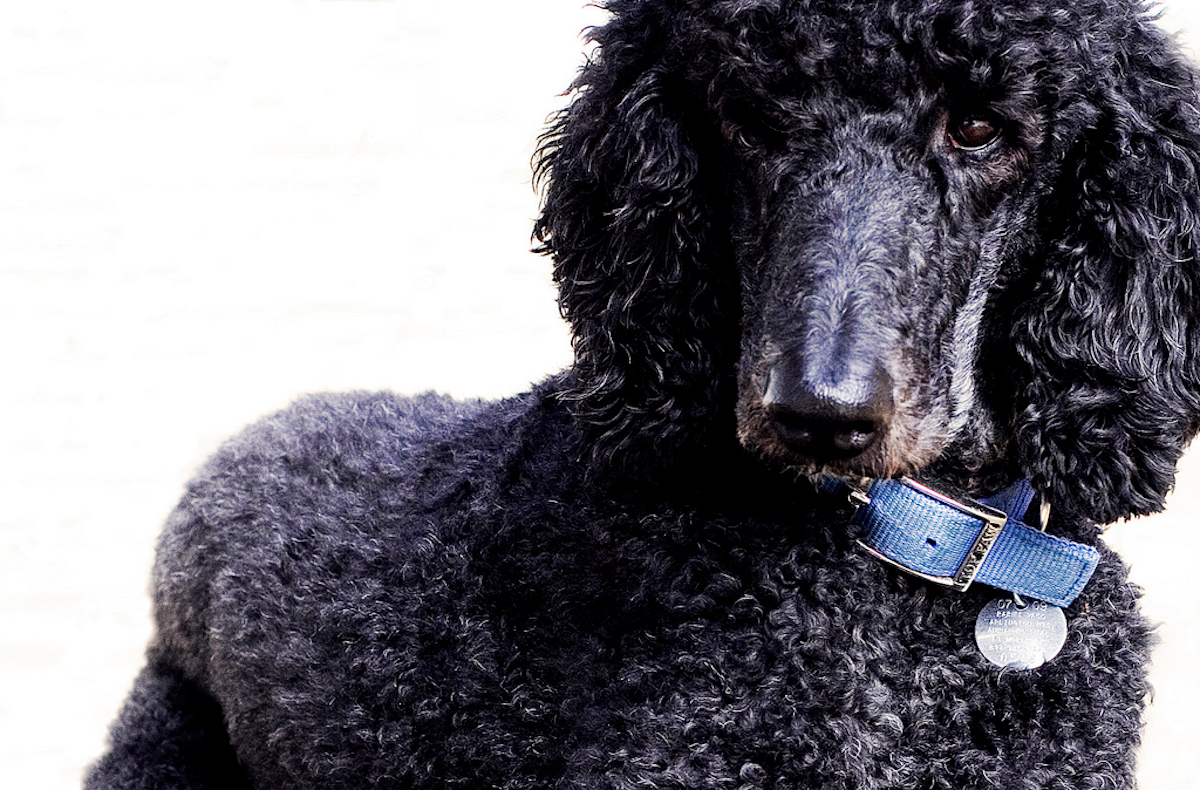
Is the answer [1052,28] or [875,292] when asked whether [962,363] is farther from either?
[1052,28]

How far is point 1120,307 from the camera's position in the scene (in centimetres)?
203

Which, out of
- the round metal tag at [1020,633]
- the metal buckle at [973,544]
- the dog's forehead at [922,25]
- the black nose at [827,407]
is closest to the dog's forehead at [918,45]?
the dog's forehead at [922,25]

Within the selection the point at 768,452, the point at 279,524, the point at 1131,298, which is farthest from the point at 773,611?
the point at 279,524

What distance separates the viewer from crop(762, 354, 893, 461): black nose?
1767mm

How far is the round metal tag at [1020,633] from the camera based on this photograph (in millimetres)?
2016

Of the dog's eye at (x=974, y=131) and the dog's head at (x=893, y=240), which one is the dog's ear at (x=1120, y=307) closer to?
the dog's head at (x=893, y=240)

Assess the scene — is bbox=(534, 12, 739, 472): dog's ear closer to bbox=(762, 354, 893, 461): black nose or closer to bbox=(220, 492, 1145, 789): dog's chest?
bbox=(220, 492, 1145, 789): dog's chest

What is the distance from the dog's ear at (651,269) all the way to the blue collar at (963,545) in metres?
0.28

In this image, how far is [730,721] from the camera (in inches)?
79.4

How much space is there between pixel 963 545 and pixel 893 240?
1.60ft

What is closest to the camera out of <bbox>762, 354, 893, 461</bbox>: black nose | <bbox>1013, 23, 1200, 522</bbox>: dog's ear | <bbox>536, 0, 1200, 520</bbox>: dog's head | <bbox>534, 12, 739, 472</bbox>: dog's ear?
<bbox>762, 354, 893, 461</bbox>: black nose

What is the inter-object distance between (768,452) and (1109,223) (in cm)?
63

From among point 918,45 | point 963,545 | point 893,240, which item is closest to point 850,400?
point 893,240

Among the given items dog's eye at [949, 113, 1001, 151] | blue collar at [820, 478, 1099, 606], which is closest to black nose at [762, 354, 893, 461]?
blue collar at [820, 478, 1099, 606]
